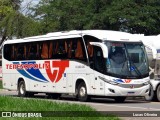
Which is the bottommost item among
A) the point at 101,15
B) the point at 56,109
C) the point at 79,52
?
the point at 56,109

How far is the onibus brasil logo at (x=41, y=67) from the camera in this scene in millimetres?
26359

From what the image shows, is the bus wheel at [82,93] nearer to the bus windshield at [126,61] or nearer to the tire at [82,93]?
the tire at [82,93]

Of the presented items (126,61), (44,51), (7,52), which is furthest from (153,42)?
(7,52)

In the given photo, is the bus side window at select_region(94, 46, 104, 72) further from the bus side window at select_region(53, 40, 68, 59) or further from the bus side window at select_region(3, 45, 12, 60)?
the bus side window at select_region(3, 45, 12, 60)

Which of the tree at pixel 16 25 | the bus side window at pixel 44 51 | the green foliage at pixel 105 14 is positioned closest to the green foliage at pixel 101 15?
the green foliage at pixel 105 14

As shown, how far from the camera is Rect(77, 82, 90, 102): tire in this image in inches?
969

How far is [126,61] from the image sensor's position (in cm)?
2364

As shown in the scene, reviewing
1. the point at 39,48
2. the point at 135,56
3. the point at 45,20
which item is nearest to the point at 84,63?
the point at 135,56

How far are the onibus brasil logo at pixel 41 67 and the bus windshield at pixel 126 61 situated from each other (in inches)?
120

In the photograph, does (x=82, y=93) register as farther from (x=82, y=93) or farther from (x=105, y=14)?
(x=105, y=14)

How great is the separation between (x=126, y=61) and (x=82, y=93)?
9.07ft

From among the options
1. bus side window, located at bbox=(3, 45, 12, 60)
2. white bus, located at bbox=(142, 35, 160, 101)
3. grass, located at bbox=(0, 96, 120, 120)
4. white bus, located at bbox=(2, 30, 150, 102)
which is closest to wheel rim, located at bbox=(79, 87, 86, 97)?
white bus, located at bbox=(2, 30, 150, 102)

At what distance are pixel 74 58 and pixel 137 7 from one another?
1514 cm

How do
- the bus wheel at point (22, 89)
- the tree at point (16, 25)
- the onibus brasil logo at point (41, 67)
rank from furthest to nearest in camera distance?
the tree at point (16, 25), the bus wheel at point (22, 89), the onibus brasil logo at point (41, 67)
